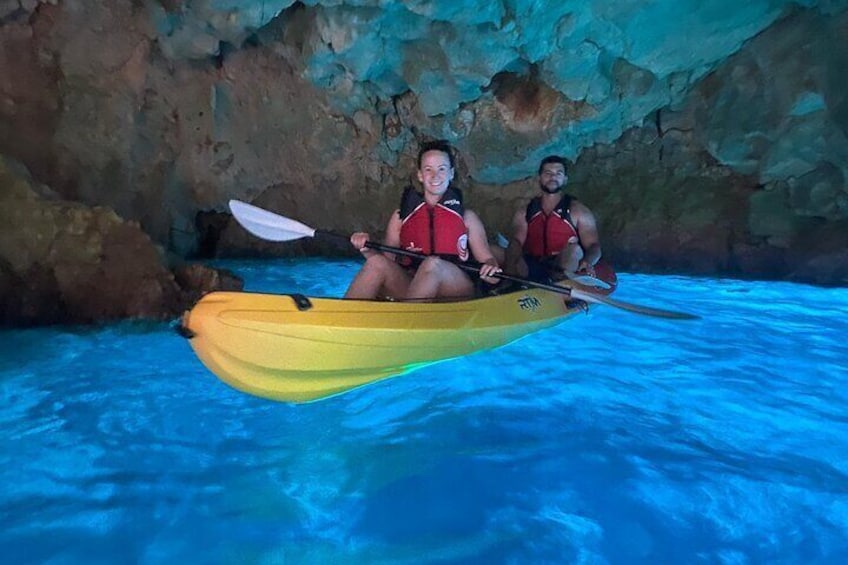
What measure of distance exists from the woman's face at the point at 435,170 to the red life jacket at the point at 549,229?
140 cm

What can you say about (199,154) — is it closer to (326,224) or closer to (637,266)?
(326,224)

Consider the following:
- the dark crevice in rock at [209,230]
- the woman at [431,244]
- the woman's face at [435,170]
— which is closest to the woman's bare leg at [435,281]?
the woman at [431,244]

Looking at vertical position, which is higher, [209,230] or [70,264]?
[209,230]

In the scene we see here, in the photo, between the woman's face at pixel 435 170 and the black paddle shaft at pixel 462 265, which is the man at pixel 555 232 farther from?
the woman's face at pixel 435 170

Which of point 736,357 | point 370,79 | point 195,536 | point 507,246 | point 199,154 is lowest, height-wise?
point 195,536

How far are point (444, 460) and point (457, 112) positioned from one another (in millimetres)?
5176

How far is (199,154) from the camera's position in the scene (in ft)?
25.6

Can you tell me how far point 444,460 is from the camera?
2859 millimetres

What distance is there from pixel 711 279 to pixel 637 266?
0.93 metres

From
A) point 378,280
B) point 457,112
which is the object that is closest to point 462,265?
point 378,280

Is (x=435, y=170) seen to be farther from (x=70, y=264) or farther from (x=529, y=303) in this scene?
(x=70, y=264)

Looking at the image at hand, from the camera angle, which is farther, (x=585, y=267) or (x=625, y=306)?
(x=585, y=267)

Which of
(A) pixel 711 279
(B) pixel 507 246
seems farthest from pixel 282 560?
(A) pixel 711 279

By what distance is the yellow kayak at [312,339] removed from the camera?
9.20 ft
